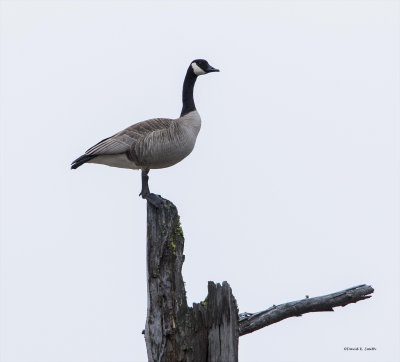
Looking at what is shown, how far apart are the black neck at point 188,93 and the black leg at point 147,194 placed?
1431mm

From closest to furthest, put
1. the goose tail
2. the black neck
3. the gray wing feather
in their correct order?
the goose tail
the gray wing feather
the black neck

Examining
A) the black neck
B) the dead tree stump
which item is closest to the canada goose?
the black neck

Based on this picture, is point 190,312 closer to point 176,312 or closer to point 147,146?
point 176,312

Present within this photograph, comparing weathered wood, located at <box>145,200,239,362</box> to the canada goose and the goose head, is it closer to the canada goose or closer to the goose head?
the canada goose

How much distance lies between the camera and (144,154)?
12.2 meters

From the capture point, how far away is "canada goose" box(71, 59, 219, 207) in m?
12.0

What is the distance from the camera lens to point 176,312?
933cm

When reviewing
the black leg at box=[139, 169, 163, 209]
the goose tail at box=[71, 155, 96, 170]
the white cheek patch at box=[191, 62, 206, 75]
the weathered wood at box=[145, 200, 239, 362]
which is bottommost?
the weathered wood at box=[145, 200, 239, 362]

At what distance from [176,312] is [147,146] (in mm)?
3512

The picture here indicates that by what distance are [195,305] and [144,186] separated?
10.5 ft

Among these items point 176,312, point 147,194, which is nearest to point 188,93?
point 147,194

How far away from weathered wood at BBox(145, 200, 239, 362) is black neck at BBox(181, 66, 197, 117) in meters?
3.78

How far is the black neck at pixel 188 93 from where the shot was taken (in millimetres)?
13398

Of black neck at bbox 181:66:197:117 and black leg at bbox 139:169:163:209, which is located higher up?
black neck at bbox 181:66:197:117
